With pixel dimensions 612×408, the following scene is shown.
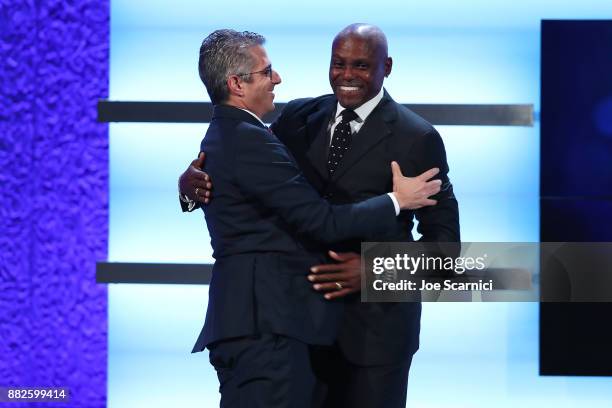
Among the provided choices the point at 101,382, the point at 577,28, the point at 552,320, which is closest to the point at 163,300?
the point at 101,382

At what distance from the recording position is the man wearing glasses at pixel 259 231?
7.77 ft

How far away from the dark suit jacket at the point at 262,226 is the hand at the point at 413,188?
4 centimetres

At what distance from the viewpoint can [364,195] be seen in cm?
259

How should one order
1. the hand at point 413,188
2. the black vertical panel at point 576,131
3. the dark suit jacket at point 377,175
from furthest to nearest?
the black vertical panel at point 576,131, the dark suit jacket at point 377,175, the hand at point 413,188

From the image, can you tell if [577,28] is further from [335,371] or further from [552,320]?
[335,371]

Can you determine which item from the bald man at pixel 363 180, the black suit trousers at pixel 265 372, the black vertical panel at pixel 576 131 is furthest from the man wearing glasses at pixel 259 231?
the black vertical panel at pixel 576 131

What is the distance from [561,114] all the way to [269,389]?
1.63m

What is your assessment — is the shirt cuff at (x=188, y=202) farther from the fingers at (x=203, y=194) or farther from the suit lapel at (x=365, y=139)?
the suit lapel at (x=365, y=139)

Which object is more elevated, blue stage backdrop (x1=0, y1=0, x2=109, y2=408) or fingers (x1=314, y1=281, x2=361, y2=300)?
blue stage backdrop (x1=0, y1=0, x2=109, y2=408)

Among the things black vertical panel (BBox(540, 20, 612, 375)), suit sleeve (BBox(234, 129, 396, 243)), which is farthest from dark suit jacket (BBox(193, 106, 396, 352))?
black vertical panel (BBox(540, 20, 612, 375))

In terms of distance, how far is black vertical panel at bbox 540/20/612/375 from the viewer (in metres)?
3.45

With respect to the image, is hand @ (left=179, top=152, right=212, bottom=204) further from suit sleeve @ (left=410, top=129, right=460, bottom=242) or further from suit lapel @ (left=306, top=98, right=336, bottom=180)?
suit sleeve @ (left=410, top=129, right=460, bottom=242)

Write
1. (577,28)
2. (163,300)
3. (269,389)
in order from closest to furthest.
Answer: (269,389), (577,28), (163,300)

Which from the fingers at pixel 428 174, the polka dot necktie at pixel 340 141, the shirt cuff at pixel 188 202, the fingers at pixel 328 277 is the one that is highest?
→ the polka dot necktie at pixel 340 141
